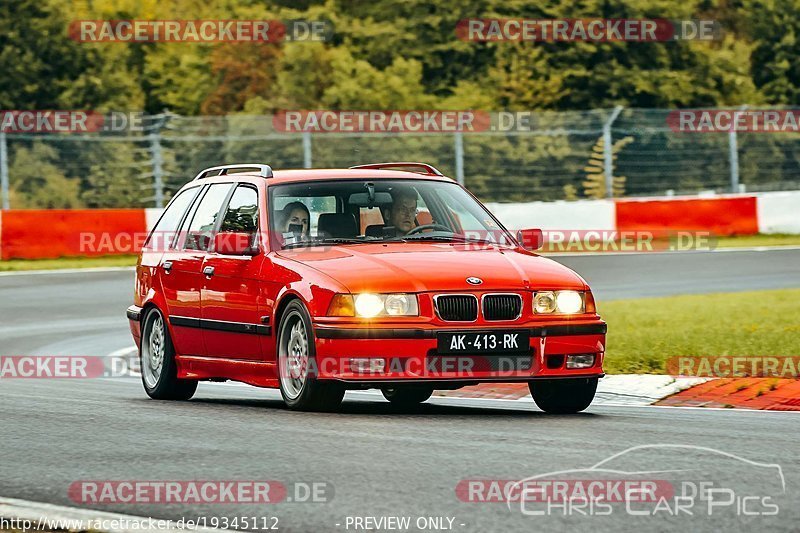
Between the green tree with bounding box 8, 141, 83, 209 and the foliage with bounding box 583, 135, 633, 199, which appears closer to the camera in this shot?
the green tree with bounding box 8, 141, 83, 209

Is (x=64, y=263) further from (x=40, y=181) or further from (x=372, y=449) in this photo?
(x=372, y=449)

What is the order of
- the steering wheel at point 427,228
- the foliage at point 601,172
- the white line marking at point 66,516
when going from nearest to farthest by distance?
the white line marking at point 66,516
the steering wheel at point 427,228
the foliage at point 601,172

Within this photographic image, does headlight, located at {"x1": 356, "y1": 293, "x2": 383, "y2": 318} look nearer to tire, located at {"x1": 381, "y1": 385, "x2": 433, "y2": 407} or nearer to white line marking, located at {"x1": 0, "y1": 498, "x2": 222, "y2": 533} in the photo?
tire, located at {"x1": 381, "y1": 385, "x2": 433, "y2": 407}

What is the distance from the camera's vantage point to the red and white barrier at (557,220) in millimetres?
26859

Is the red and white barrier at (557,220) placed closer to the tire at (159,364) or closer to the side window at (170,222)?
the side window at (170,222)

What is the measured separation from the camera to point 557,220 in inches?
1142

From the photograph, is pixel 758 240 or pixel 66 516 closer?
pixel 66 516

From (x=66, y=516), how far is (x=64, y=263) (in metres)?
20.7

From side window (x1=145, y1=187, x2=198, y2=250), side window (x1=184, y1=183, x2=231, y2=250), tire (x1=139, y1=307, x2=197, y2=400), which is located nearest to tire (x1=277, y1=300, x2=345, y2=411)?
side window (x1=184, y1=183, x2=231, y2=250)

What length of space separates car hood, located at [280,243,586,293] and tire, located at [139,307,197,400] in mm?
1666

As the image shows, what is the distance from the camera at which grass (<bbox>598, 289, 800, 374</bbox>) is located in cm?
1316

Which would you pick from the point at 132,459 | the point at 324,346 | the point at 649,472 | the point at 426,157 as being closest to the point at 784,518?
the point at 649,472

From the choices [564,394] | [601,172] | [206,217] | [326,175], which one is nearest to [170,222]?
[206,217]

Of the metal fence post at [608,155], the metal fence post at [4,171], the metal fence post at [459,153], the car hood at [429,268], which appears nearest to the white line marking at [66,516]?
the car hood at [429,268]
